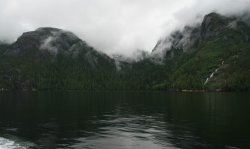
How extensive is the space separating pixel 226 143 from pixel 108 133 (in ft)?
80.8

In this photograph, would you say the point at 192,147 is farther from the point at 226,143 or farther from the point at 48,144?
the point at 48,144

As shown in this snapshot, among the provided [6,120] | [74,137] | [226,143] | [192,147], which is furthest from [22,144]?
[6,120]

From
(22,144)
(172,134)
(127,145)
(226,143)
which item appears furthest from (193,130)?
(22,144)

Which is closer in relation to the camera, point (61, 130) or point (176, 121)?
point (61, 130)

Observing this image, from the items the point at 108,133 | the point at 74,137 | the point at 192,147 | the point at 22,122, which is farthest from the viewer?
the point at 22,122

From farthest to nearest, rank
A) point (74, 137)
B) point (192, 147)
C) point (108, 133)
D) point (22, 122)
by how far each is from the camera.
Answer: point (22, 122)
point (108, 133)
point (74, 137)
point (192, 147)

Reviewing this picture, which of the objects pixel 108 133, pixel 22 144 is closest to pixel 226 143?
pixel 108 133

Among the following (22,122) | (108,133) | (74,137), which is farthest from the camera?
(22,122)

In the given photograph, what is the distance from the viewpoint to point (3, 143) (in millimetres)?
A: 63906

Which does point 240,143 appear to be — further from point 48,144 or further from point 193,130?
point 48,144

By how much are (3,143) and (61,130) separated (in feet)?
66.0

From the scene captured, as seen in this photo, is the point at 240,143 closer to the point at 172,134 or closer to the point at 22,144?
the point at 172,134

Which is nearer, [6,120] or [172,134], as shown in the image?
[172,134]

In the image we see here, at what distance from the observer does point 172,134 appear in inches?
2980
